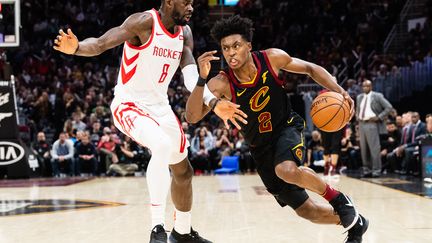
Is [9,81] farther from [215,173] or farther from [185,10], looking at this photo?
[185,10]

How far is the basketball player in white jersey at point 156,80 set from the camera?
4.03 m

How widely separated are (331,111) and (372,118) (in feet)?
21.4

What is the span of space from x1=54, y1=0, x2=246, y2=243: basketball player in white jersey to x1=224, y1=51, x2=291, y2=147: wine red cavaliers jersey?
35 cm

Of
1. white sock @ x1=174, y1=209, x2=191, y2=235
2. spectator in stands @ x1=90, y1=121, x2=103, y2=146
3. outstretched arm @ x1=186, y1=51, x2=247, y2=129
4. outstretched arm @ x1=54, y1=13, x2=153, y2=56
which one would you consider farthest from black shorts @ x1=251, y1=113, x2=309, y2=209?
spectator in stands @ x1=90, y1=121, x2=103, y2=146

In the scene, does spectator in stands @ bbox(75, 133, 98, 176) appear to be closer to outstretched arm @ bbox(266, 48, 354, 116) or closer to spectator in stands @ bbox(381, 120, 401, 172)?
spectator in stands @ bbox(381, 120, 401, 172)

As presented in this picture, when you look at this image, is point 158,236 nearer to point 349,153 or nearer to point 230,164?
point 230,164

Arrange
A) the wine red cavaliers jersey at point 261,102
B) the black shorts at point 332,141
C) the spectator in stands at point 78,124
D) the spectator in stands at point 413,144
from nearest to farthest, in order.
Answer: the wine red cavaliers jersey at point 261,102
the black shorts at point 332,141
the spectator in stands at point 413,144
the spectator in stands at point 78,124

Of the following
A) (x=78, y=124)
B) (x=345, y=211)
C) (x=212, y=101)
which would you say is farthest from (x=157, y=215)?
(x=78, y=124)

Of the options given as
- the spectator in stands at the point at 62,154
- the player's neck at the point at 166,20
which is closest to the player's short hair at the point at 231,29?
the player's neck at the point at 166,20

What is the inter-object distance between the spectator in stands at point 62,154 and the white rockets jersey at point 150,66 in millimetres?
9377

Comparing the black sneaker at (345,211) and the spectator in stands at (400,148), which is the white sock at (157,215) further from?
the spectator in stands at (400,148)

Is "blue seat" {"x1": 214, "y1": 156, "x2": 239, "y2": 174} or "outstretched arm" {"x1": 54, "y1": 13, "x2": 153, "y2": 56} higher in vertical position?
"outstretched arm" {"x1": 54, "y1": 13, "x2": 153, "y2": 56}

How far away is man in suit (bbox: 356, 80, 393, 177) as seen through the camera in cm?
1051

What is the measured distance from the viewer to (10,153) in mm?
12047
